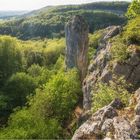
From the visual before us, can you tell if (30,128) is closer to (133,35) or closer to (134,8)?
(133,35)

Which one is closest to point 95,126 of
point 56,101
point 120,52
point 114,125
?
point 114,125

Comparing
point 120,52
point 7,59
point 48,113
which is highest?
point 120,52

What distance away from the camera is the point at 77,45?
79.7 m

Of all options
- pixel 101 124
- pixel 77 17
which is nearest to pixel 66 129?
pixel 77 17

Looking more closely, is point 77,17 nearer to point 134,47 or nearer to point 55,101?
point 55,101

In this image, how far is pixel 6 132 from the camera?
5178cm

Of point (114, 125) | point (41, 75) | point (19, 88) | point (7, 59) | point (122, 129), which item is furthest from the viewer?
point (41, 75)

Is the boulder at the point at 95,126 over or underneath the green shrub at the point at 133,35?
over

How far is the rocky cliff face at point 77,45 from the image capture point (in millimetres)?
78312

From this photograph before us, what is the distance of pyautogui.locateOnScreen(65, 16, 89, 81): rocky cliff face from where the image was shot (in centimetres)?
7831

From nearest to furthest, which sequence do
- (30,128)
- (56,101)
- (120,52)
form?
(120,52)
(30,128)
(56,101)

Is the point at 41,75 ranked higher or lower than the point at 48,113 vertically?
lower

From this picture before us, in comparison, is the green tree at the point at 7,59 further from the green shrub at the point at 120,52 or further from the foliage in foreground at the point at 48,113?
the green shrub at the point at 120,52

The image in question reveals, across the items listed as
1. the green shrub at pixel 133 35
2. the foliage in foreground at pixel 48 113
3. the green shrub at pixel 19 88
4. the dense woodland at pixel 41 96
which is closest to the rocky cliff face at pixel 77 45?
the dense woodland at pixel 41 96
